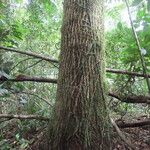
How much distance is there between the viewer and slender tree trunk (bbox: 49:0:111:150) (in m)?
2.47

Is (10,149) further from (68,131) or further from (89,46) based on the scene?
(89,46)

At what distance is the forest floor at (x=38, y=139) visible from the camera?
8.97 ft

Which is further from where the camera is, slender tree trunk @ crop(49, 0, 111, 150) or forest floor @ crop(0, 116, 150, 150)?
forest floor @ crop(0, 116, 150, 150)

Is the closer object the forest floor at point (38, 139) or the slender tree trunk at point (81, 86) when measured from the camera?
the slender tree trunk at point (81, 86)

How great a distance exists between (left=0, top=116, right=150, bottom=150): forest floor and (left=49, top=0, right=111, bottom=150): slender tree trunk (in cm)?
24

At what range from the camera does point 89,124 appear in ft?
8.11

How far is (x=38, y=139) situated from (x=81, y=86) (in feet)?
2.65

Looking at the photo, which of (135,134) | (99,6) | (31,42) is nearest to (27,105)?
(135,134)

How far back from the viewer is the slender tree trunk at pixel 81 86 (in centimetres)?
247

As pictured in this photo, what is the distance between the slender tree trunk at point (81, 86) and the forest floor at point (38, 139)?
0.80 feet

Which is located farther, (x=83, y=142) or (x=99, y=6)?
(x=99, y=6)

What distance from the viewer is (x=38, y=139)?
2.94 m

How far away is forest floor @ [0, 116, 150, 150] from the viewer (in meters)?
2.73

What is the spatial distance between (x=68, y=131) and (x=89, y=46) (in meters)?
0.76
